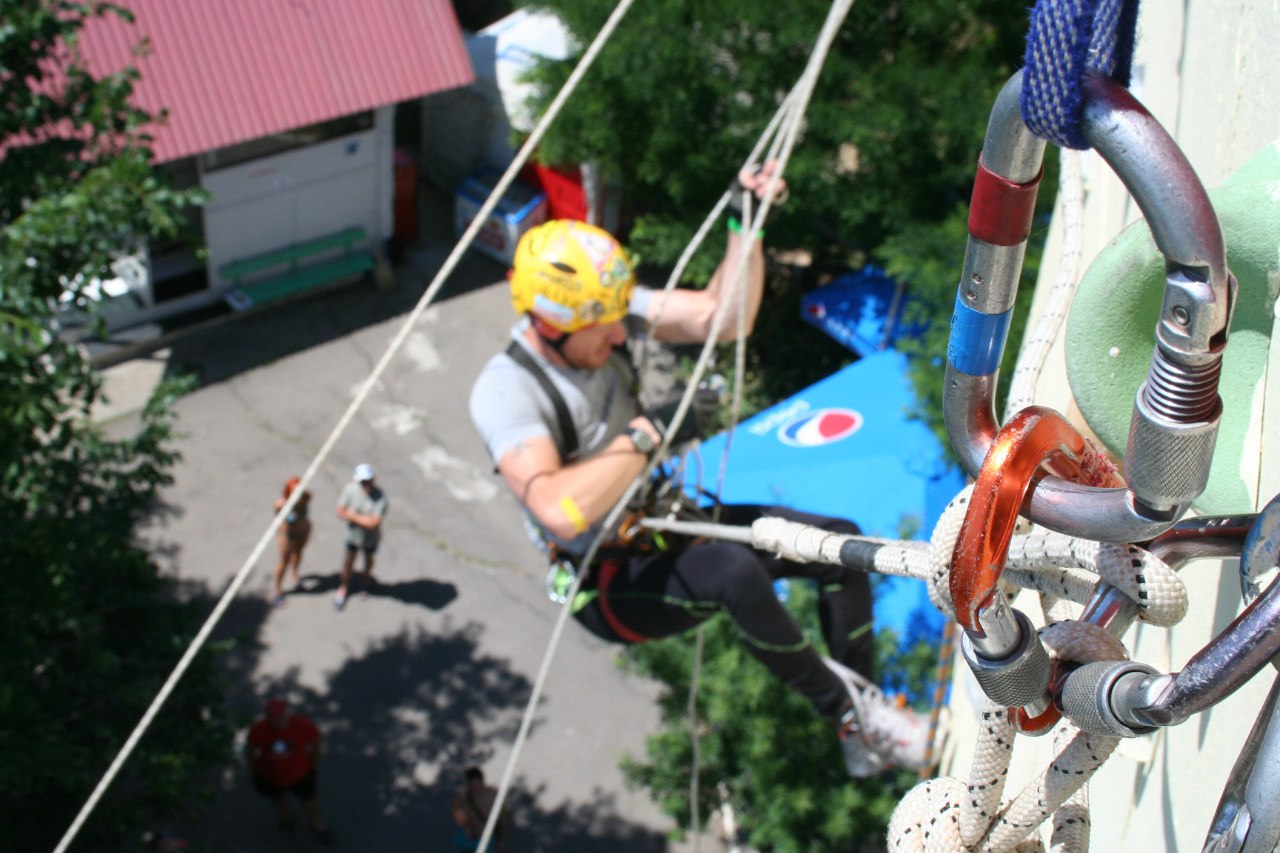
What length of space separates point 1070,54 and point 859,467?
6.11m

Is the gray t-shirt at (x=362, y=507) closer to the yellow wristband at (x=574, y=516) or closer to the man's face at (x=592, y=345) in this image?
the man's face at (x=592, y=345)

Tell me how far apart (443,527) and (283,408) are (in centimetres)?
215

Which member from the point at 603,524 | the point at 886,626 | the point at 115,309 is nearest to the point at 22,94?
the point at 603,524

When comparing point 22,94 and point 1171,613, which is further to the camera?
point 22,94

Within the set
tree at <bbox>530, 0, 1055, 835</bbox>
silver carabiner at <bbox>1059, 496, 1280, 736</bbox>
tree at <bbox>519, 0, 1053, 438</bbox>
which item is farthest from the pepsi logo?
silver carabiner at <bbox>1059, 496, 1280, 736</bbox>

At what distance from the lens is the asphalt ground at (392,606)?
790cm

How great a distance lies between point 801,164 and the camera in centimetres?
855

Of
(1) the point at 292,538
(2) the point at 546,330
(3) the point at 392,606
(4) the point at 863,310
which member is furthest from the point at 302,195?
(2) the point at 546,330

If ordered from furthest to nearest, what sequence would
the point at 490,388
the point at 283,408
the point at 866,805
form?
the point at 283,408
the point at 866,805
the point at 490,388

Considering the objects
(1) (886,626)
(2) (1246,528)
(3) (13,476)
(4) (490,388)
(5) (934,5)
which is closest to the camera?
(2) (1246,528)

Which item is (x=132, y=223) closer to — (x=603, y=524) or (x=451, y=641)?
(x=603, y=524)

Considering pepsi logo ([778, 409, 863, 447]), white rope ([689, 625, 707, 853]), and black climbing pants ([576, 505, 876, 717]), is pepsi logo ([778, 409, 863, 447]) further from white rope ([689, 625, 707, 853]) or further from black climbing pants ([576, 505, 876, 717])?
black climbing pants ([576, 505, 876, 717])

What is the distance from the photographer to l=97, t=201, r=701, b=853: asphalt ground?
311 inches

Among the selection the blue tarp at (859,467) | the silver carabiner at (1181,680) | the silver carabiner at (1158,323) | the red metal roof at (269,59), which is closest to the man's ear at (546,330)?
the blue tarp at (859,467)
